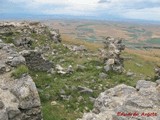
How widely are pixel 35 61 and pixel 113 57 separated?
14043 mm

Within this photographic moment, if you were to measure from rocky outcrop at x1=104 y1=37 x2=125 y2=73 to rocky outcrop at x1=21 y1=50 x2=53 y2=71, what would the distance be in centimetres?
732

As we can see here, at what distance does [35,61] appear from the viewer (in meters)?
39.3

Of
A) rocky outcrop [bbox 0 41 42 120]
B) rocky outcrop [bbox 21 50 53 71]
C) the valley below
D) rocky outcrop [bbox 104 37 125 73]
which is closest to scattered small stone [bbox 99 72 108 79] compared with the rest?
the valley below

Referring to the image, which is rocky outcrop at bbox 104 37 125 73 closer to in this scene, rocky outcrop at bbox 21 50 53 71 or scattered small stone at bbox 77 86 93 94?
rocky outcrop at bbox 21 50 53 71

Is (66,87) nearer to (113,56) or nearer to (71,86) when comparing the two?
(71,86)

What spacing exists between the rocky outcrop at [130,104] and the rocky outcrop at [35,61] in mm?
14409

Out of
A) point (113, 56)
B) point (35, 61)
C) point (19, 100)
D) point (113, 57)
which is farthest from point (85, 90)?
point (113, 56)

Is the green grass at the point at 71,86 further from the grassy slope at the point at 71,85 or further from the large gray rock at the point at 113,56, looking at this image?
the large gray rock at the point at 113,56

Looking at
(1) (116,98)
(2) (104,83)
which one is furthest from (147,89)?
(2) (104,83)

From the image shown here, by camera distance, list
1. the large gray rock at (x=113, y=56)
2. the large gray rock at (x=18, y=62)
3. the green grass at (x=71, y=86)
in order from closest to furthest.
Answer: the large gray rock at (x=18, y=62), the green grass at (x=71, y=86), the large gray rock at (x=113, y=56)

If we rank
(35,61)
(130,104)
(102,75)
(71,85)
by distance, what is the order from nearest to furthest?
(130,104)
(71,85)
(35,61)
(102,75)

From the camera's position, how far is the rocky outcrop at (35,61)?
38219 millimetres

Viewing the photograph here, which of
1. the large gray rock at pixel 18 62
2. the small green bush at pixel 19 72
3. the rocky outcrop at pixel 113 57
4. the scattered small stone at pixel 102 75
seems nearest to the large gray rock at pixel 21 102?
the small green bush at pixel 19 72

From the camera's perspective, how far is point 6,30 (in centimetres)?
6369
